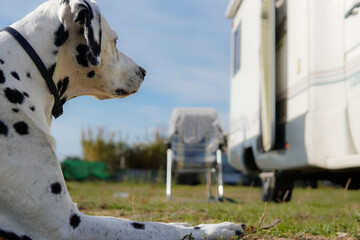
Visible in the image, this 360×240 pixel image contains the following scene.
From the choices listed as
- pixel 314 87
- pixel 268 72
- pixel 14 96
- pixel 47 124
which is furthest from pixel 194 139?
pixel 14 96

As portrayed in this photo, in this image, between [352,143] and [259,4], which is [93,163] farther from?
[352,143]

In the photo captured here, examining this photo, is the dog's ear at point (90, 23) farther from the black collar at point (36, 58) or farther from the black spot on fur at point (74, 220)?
the black spot on fur at point (74, 220)

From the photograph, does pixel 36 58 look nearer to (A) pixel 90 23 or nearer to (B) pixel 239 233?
(A) pixel 90 23

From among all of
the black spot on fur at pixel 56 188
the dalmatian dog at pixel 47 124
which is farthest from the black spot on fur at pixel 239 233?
the black spot on fur at pixel 56 188

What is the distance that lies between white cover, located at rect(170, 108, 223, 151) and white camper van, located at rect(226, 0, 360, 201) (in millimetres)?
2868

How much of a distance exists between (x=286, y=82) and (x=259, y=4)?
1290 mm

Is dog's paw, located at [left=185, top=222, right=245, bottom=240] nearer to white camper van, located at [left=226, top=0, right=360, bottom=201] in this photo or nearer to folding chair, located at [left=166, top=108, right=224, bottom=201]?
white camper van, located at [left=226, top=0, right=360, bottom=201]

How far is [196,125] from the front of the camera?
36.7 feet

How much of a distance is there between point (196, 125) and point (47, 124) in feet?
30.0

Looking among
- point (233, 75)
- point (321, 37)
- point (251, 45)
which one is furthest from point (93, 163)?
point (321, 37)

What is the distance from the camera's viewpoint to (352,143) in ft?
12.9

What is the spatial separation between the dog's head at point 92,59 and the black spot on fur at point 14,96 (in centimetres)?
29

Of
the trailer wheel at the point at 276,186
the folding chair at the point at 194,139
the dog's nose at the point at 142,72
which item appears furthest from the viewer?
the folding chair at the point at 194,139

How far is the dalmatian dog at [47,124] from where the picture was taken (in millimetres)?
1850
